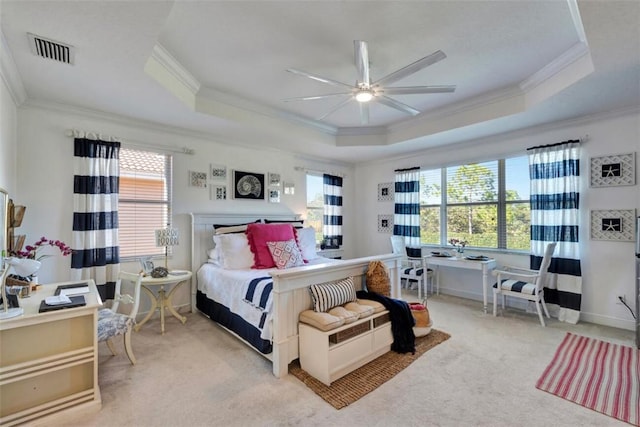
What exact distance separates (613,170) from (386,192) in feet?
10.2

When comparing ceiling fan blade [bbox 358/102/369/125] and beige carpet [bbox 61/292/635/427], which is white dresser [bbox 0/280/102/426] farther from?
ceiling fan blade [bbox 358/102/369/125]

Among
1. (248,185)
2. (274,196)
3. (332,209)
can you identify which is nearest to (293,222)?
(274,196)

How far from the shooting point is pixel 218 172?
423cm

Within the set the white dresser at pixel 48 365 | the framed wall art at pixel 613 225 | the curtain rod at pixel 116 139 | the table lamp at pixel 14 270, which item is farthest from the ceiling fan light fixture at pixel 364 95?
the framed wall art at pixel 613 225

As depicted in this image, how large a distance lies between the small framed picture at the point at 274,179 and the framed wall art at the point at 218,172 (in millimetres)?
769

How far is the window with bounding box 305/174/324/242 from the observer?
5.46 metres

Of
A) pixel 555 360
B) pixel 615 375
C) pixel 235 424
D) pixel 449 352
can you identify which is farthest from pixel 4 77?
pixel 615 375

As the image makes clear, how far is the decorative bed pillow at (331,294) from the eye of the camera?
249 cm

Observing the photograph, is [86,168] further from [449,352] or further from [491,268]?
[491,268]

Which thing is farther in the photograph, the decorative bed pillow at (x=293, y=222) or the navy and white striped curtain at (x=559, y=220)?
the decorative bed pillow at (x=293, y=222)

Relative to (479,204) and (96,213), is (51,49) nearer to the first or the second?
(96,213)

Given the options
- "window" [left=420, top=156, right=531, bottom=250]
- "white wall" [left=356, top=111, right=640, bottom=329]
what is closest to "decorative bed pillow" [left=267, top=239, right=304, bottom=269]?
"window" [left=420, top=156, right=531, bottom=250]

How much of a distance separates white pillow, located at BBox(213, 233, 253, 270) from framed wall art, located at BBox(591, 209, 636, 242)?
414 centimetres

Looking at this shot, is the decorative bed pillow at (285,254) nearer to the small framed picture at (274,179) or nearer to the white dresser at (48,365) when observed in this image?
the small framed picture at (274,179)
